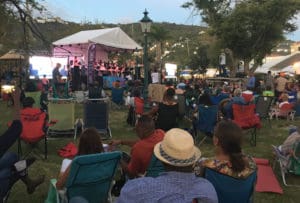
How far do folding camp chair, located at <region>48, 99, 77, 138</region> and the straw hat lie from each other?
648cm

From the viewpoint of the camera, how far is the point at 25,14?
4.64 m

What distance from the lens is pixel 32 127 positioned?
6.96 metres

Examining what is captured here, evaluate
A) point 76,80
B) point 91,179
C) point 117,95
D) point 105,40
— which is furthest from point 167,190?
point 76,80

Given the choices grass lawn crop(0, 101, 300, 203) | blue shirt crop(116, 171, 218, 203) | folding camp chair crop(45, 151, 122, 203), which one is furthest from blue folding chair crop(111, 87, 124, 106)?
blue shirt crop(116, 171, 218, 203)

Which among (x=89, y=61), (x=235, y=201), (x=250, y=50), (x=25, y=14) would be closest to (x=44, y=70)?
(x=89, y=61)

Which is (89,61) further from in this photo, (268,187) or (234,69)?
(268,187)

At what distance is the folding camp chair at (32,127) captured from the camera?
687 cm

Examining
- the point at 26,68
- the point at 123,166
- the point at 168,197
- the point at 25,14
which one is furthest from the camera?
the point at 26,68

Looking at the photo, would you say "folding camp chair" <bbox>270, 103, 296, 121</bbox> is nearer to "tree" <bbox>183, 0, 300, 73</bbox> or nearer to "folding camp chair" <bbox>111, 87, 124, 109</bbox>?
"folding camp chair" <bbox>111, 87, 124, 109</bbox>

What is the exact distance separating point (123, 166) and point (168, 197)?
1843 mm

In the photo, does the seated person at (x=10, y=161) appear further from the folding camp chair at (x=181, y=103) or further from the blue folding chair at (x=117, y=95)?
the blue folding chair at (x=117, y=95)

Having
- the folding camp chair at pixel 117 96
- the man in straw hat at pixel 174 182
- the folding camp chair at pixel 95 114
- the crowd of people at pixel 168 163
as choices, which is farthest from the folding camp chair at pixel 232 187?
the folding camp chair at pixel 117 96

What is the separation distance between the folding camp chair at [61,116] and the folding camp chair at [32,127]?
64.1 inches

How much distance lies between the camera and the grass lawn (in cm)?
532
